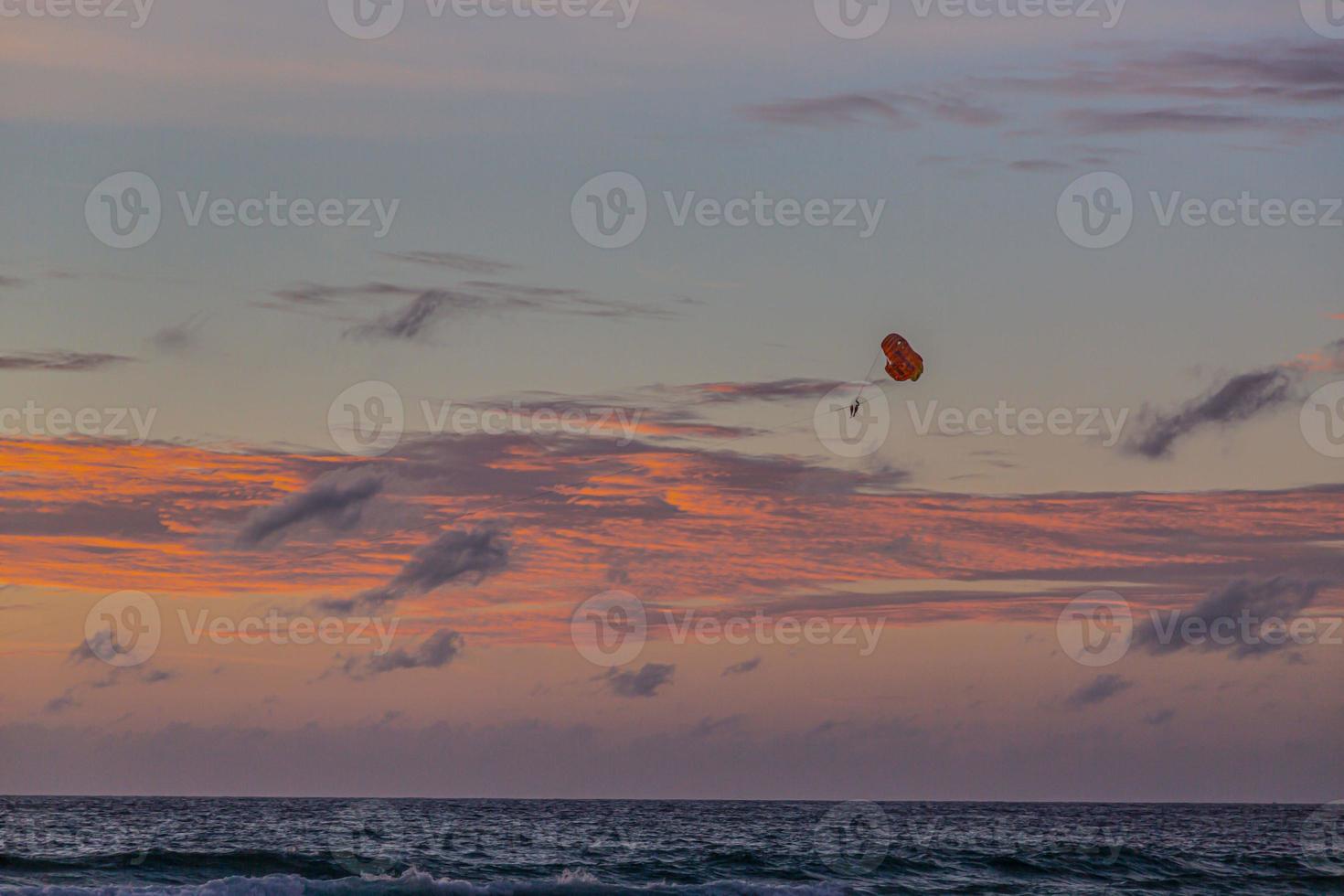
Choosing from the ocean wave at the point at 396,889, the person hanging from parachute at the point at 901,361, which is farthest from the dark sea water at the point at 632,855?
the person hanging from parachute at the point at 901,361

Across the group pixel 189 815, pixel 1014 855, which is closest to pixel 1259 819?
pixel 1014 855

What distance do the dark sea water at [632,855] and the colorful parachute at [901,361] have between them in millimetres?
15527

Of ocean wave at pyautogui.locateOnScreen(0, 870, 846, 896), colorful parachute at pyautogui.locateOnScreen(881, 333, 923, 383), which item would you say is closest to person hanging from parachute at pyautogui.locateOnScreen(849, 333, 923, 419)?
colorful parachute at pyautogui.locateOnScreen(881, 333, 923, 383)

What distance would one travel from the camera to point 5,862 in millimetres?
52781

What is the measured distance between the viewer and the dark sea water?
46844 millimetres

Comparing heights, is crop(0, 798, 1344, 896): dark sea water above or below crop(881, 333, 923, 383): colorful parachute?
below

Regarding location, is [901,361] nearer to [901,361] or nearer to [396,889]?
[901,361]

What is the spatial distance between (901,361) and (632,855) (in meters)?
28.1

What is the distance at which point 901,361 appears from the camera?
146 feet

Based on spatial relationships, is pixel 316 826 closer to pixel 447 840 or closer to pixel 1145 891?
pixel 447 840

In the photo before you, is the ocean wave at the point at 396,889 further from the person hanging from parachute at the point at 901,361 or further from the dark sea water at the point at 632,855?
the person hanging from parachute at the point at 901,361

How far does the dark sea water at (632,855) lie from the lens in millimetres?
46844

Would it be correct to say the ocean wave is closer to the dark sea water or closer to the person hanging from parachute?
the dark sea water

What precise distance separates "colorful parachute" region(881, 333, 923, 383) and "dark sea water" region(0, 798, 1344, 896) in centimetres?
1553
